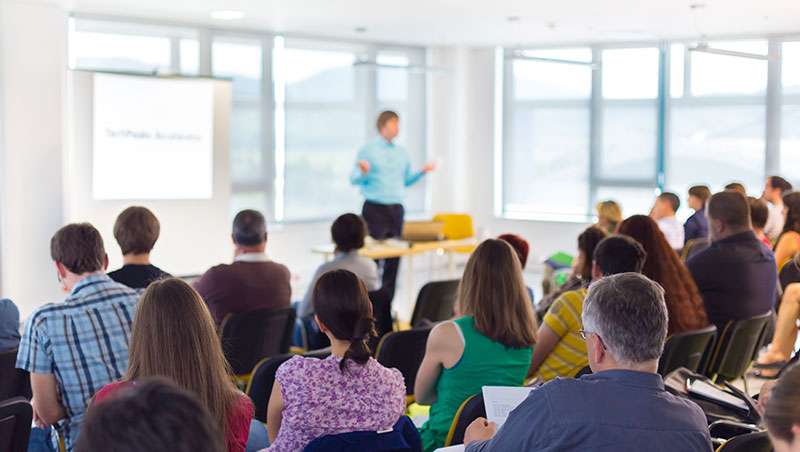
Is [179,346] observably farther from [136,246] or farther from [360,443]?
[136,246]

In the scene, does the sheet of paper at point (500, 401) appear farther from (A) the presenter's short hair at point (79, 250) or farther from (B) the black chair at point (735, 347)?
(B) the black chair at point (735, 347)

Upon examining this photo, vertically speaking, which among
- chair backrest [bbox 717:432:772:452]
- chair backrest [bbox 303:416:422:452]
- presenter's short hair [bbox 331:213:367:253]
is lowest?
chair backrest [bbox 303:416:422:452]

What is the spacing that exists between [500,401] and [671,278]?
199cm

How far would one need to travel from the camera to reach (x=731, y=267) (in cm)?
549

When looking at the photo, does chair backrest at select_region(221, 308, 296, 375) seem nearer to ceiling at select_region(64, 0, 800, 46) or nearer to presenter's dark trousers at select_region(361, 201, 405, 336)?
presenter's dark trousers at select_region(361, 201, 405, 336)

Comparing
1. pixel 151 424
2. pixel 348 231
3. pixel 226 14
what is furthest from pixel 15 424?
pixel 226 14

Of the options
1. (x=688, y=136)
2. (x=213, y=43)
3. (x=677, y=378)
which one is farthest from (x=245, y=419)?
(x=688, y=136)

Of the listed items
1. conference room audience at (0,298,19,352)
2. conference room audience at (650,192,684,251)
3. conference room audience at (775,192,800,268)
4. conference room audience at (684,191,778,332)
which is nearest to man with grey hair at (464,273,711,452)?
conference room audience at (0,298,19,352)

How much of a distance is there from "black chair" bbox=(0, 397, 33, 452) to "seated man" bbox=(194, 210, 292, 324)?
2.29 meters

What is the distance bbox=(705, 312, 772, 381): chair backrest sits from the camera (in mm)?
5211

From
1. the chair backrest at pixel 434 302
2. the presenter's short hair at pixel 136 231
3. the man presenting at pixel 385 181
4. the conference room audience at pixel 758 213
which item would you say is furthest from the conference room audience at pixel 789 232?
the presenter's short hair at pixel 136 231

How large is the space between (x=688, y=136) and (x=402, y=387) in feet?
30.9

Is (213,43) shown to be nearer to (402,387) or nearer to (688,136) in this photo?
(688,136)

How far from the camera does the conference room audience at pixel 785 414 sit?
5.63 ft
